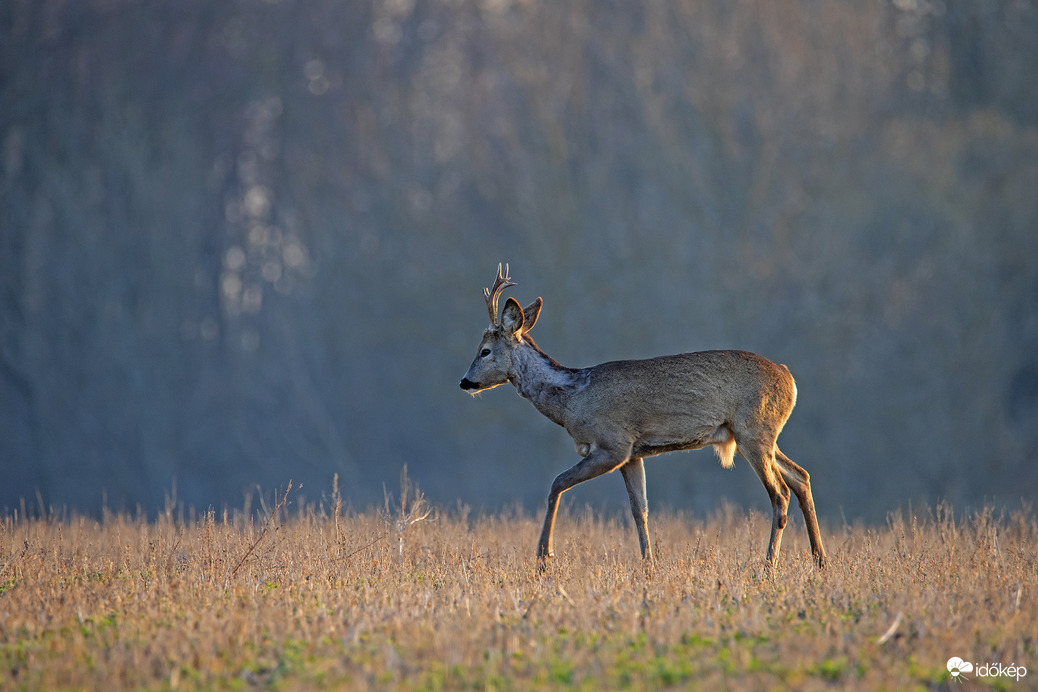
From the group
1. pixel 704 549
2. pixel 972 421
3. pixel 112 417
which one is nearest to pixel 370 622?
pixel 704 549

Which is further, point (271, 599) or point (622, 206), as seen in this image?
point (622, 206)

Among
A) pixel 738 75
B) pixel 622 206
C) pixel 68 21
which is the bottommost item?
pixel 622 206

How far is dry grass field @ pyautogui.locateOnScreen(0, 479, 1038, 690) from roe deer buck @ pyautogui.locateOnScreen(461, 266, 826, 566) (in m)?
0.65

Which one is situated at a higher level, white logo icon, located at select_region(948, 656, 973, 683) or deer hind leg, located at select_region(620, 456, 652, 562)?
white logo icon, located at select_region(948, 656, 973, 683)

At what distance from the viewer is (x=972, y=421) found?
3881 cm

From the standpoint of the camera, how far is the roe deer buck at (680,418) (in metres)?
10.1

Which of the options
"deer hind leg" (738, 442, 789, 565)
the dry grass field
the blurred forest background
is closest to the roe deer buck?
"deer hind leg" (738, 442, 789, 565)

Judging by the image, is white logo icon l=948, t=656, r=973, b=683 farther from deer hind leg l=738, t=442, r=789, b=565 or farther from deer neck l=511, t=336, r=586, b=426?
deer neck l=511, t=336, r=586, b=426

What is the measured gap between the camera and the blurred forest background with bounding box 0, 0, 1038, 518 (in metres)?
40.1

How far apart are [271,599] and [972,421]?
35.6 meters

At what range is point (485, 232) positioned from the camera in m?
45.4

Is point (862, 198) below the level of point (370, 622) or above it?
above

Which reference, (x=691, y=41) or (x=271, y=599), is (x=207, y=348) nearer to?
(x=691, y=41)

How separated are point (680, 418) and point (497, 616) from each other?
3742 millimetres
